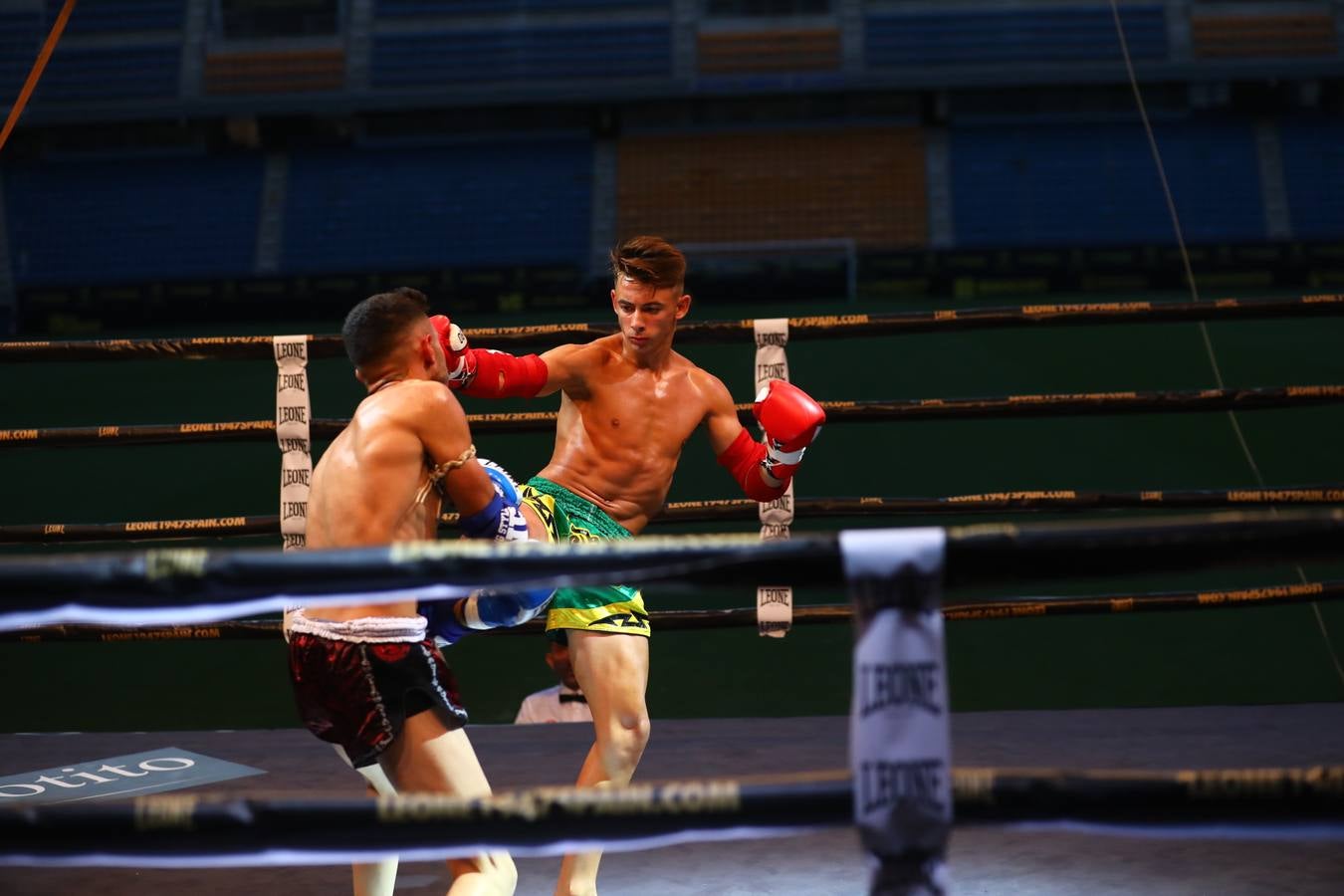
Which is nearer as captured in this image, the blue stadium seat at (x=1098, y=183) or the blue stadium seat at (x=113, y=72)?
the blue stadium seat at (x=1098, y=183)

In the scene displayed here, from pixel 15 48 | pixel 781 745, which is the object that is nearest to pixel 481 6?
pixel 15 48

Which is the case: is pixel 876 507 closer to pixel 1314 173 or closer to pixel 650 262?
pixel 650 262

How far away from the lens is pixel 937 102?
19.6 metres

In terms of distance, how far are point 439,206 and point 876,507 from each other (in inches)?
633

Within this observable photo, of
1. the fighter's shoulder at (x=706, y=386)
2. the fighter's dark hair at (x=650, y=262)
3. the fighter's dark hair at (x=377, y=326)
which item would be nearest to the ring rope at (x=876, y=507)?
the fighter's shoulder at (x=706, y=386)

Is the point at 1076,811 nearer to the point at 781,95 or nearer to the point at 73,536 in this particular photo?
the point at 73,536

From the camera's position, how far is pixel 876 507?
391 centimetres

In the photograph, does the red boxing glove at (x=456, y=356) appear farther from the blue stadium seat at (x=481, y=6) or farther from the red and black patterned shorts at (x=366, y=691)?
the blue stadium seat at (x=481, y=6)

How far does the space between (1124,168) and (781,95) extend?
5084 millimetres

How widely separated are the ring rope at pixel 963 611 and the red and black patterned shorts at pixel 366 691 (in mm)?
1579

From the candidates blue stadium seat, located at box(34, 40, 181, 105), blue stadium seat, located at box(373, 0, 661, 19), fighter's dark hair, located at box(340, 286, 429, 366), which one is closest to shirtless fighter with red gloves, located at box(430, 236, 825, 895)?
fighter's dark hair, located at box(340, 286, 429, 366)

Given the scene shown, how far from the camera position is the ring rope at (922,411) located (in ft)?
12.6

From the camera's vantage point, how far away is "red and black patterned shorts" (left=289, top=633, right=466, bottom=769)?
2072 millimetres

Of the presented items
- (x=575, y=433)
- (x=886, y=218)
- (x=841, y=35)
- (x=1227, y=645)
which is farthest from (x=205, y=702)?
(x=841, y=35)
